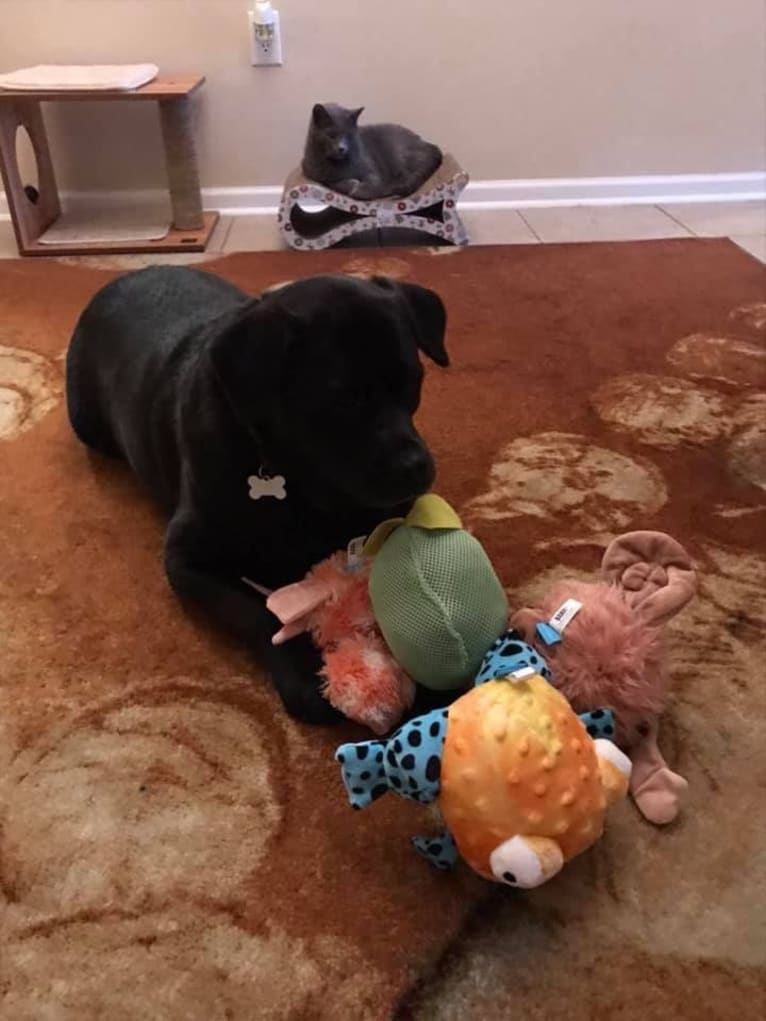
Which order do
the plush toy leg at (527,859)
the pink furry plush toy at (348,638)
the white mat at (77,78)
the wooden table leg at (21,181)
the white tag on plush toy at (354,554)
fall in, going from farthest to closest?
the wooden table leg at (21,181), the white mat at (77,78), the white tag on plush toy at (354,554), the pink furry plush toy at (348,638), the plush toy leg at (527,859)

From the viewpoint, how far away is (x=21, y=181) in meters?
2.75

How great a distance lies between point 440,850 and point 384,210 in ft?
6.94

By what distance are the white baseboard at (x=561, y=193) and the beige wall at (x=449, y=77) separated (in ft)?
0.11

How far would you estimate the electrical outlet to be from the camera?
9.14 ft

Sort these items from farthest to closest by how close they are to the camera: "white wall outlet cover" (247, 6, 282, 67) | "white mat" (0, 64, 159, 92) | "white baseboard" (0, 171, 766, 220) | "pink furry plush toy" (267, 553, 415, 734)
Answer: "white baseboard" (0, 171, 766, 220) → "white wall outlet cover" (247, 6, 282, 67) → "white mat" (0, 64, 159, 92) → "pink furry plush toy" (267, 553, 415, 734)

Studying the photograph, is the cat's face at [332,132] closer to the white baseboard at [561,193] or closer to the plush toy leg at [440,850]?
the white baseboard at [561,193]

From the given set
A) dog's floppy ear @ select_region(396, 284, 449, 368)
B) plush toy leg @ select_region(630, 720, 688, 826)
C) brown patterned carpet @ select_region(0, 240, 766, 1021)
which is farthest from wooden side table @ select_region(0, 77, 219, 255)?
plush toy leg @ select_region(630, 720, 688, 826)

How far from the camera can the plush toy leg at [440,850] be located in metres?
0.90

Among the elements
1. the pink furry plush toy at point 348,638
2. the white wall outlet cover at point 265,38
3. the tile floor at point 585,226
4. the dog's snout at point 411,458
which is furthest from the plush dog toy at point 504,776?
the white wall outlet cover at point 265,38

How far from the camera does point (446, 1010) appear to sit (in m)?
0.80

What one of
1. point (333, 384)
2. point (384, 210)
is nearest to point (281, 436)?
point (333, 384)

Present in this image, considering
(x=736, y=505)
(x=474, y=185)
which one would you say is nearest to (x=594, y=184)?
(x=474, y=185)

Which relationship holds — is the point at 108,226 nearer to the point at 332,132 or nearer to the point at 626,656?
the point at 332,132

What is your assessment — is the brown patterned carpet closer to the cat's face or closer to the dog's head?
the dog's head
